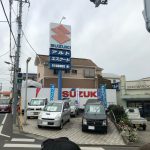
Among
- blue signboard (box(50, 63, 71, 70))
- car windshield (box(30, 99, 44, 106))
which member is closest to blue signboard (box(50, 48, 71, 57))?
blue signboard (box(50, 63, 71, 70))

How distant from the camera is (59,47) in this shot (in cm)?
3147

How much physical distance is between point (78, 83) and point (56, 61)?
41.4 feet

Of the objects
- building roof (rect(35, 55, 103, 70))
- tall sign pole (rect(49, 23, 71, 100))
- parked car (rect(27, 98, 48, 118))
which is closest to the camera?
parked car (rect(27, 98, 48, 118))

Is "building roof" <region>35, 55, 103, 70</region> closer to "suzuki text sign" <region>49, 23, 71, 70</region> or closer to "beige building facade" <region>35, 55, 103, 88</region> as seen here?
"beige building facade" <region>35, 55, 103, 88</region>

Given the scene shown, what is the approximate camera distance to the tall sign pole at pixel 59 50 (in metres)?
31.0

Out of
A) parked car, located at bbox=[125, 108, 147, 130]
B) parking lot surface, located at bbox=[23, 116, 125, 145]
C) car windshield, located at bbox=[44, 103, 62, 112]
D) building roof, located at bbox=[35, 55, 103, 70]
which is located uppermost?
building roof, located at bbox=[35, 55, 103, 70]

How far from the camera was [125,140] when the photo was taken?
603 inches

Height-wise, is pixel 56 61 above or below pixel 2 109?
above

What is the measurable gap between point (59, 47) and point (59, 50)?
397mm

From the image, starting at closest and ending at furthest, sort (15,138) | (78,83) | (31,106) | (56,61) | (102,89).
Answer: (15,138) → (31,106) → (56,61) → (102,89) → (78,83)

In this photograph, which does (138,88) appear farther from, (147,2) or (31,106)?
(147,2)

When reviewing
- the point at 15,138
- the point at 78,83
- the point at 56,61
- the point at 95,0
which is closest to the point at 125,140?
the point at 15,138

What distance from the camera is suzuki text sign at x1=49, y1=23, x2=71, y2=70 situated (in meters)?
31.0

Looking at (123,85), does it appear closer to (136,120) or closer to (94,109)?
(136,120)
